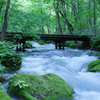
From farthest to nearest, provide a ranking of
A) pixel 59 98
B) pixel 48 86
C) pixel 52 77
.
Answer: pixel 52 77 → pixel 48 86 → pixel 59 98

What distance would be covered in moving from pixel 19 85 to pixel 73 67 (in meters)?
5.67

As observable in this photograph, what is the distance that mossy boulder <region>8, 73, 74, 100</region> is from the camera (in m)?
3.75

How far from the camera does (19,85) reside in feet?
12.6

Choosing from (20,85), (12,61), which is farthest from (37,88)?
(12,61)

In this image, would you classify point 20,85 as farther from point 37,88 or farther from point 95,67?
point 95,67

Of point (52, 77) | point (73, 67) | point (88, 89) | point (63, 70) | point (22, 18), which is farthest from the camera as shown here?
point (22, 18)

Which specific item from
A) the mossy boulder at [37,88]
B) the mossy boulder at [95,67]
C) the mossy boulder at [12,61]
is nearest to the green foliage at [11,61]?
the mossy boulder at [12,61]

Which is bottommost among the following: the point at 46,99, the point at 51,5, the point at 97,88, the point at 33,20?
the point at 97,88

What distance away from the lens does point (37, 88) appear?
4.02 m

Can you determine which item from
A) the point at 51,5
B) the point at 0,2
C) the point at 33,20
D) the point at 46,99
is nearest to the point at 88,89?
the point at 46,99

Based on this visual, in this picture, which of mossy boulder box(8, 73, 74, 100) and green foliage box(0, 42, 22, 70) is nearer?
mossy boulder box(8, 73, 74, 100)

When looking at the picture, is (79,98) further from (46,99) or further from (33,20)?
(33,20)

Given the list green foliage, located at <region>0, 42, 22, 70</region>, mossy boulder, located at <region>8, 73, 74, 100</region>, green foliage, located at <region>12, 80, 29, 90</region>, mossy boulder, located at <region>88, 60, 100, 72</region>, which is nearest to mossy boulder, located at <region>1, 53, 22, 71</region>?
green foliage, located at <region>0, 42, 22, 70</region>

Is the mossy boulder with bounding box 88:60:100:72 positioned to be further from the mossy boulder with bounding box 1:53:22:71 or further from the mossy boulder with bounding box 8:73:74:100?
the mossy boulder with bounding box 1:53:22:71
